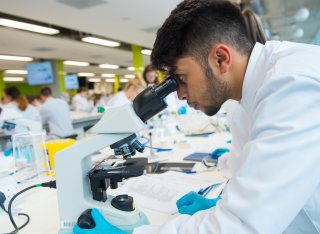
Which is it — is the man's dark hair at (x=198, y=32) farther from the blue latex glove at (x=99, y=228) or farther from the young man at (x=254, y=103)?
the blue latex glove at (x=99, y=228)

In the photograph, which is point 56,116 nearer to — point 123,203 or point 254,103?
point 123,203

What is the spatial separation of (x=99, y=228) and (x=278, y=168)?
1.67 ft

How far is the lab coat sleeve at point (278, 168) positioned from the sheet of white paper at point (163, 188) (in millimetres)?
430

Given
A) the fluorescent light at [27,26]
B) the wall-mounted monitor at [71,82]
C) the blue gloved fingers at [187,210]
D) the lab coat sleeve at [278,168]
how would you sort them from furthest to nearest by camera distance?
the wall-mounted monitor at [71,82] → the fluorescent light at [27,26] → the blue gloved fingers at [187,210] → the lab coat sleeve at [278,168]

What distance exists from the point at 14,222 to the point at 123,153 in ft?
1.67

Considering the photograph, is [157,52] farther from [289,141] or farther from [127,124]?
[289,141]

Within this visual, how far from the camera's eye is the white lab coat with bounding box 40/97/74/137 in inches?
183

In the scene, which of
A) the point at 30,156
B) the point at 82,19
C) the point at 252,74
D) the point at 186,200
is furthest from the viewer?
the point at 82,19

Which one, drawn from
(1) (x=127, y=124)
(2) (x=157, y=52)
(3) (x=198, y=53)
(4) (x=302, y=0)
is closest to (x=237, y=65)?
(3) (x=198, y=53)

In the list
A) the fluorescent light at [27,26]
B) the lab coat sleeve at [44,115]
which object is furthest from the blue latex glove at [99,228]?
the fluorescent light at [27,26]

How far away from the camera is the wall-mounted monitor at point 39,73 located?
343 inches

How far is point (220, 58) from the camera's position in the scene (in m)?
0.82

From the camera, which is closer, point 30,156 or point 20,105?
point 30,156

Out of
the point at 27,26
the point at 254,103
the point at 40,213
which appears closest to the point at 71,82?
the point at 27,26
